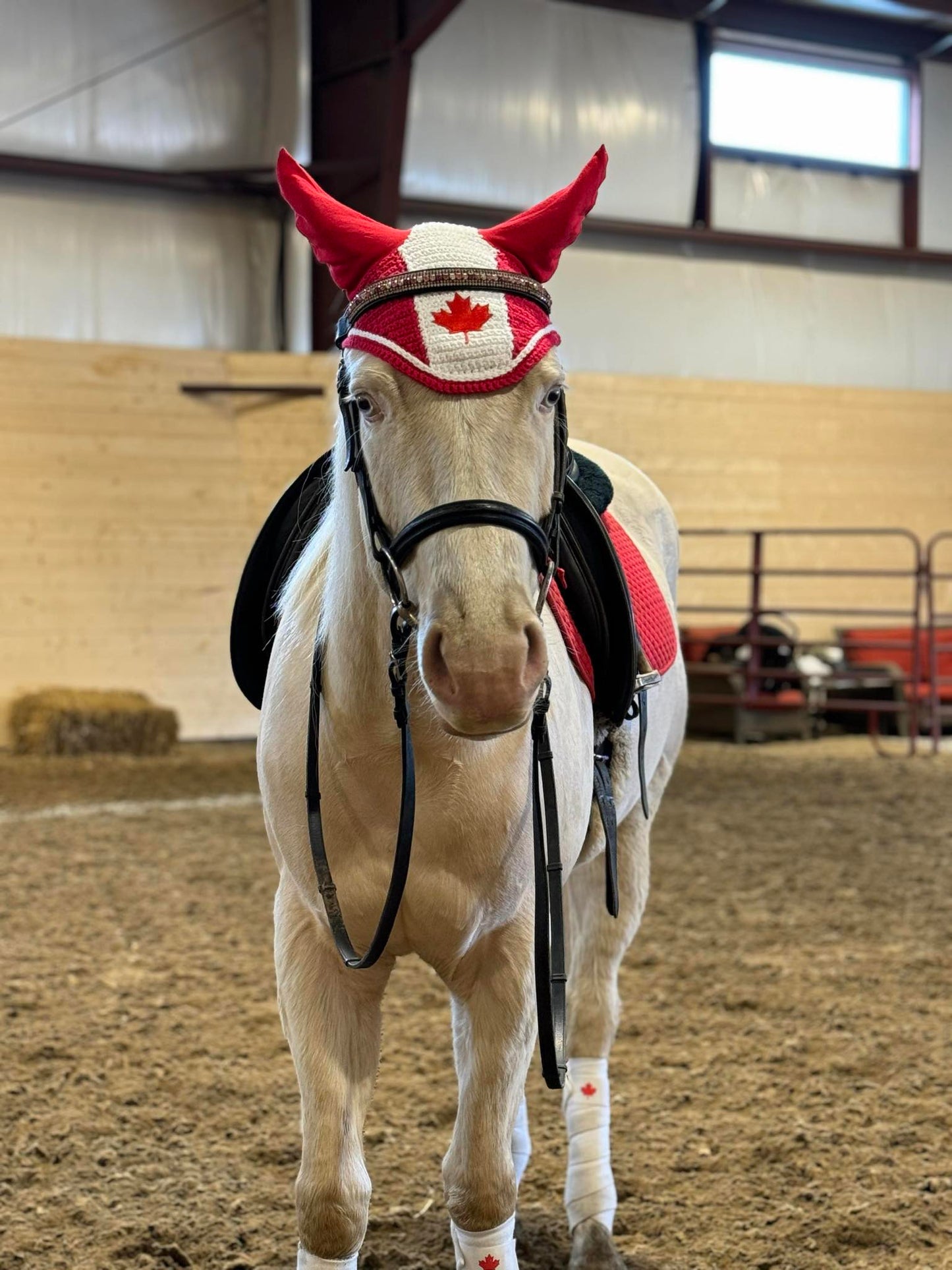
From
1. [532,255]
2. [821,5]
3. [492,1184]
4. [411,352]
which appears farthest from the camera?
[821,5]

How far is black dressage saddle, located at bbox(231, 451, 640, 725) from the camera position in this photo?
2.21 meters

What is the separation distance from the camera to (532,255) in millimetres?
1650

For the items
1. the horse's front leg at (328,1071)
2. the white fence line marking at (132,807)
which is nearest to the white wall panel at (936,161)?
the white fence line marking at (132,807)

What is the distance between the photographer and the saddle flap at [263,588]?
7.50 ft

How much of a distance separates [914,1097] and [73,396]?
8.26 m

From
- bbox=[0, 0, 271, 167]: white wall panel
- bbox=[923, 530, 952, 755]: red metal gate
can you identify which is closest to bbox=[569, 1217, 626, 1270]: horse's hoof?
bbox=[923, 530, 952, 755]: red metal gate

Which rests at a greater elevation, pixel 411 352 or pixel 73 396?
pixel 73 396

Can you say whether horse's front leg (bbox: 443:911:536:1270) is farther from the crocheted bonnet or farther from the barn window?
the barn window

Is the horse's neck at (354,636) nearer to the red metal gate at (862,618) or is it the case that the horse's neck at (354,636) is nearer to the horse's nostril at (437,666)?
the horse's nostril at (437,666)

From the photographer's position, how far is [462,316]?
149cm

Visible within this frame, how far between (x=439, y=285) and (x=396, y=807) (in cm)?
72

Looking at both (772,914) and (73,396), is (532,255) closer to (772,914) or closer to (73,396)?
(772,914)

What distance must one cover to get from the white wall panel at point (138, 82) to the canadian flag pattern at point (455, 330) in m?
9.42

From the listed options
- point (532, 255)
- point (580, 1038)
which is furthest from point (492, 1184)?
point (532, 255)
